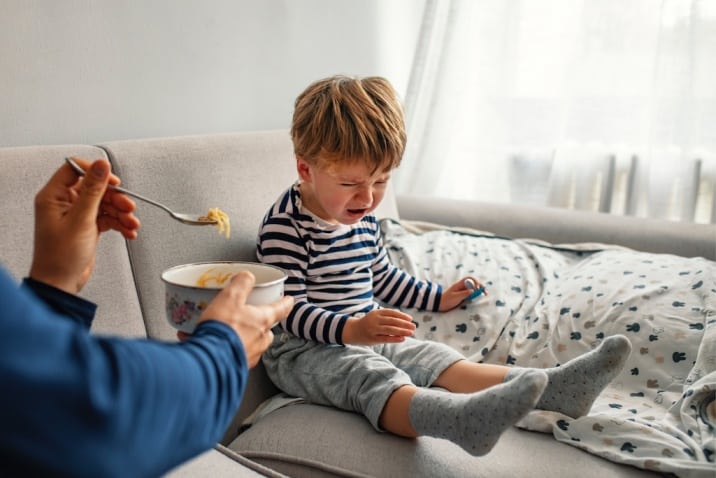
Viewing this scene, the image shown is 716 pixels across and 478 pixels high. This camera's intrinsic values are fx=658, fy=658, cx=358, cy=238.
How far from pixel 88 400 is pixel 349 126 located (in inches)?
32.8

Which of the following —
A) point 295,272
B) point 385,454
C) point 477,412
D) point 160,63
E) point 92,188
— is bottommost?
point 385,454

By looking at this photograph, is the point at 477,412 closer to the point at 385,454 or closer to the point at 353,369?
the point at 385,454

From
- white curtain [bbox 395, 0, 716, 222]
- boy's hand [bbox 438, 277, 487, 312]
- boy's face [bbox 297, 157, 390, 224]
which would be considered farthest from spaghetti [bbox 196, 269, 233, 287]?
white curtain [bbox 395, 0, 716, 222]

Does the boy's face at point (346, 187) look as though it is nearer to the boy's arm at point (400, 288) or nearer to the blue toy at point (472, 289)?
the boy's arm at point (400, 288)

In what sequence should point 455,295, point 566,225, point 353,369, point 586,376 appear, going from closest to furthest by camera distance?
point 586,376
point 353,369
point 455,295
point 566,225

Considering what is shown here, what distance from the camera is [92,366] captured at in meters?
0.48

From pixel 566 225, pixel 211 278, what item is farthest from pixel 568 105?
pixel 211 278

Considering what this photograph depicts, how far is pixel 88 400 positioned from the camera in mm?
469

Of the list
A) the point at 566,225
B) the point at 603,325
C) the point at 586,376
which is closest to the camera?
the point at 586,376

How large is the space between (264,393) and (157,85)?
2.34 ft

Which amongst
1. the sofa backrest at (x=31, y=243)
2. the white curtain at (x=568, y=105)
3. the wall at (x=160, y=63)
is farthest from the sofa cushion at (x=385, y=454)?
the white curtain at (x=568, y=105)

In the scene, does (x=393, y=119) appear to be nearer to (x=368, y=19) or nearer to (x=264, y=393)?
(x=264, y=393)

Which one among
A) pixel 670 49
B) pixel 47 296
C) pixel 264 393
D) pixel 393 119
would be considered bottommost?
pixel 264 393

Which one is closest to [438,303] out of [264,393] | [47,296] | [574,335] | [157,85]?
[574,335]
